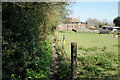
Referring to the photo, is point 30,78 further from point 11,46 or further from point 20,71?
point 11,46

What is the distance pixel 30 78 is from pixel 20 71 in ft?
1.26

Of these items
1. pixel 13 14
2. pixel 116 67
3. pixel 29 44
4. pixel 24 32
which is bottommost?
pixel 116 67

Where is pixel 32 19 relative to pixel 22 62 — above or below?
above

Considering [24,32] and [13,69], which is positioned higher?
[24,32]

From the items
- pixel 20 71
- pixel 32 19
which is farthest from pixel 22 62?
pixel 32 19

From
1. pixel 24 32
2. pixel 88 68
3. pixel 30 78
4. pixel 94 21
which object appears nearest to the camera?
pixel 30 78

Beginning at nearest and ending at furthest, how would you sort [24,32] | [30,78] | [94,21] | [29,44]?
[30,78]
[24,32]
[29,44]
[94,21]

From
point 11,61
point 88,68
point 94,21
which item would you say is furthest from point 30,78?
point 94,21

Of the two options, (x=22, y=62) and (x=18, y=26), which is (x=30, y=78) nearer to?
(x=22, y=62)

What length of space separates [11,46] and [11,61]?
1.50 ft

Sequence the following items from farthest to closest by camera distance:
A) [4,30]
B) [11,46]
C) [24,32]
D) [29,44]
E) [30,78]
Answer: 1. [29,44]
2. [24,32]
3. [30,78]
4. [11,46]
5. [4,30]

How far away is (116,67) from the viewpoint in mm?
6141

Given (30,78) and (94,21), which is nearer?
(30,78)

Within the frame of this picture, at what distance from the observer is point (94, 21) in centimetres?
9075
